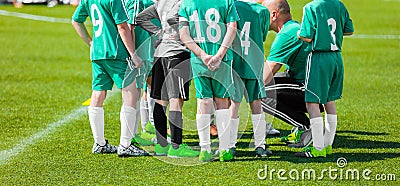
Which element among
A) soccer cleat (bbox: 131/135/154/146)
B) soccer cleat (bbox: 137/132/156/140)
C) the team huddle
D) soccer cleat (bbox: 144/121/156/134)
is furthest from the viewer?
soccer cleat (bbox: 144/121/156/134)

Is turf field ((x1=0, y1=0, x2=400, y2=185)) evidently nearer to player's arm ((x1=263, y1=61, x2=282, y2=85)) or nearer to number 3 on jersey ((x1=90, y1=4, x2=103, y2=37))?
player's arm ((x1=263, y1=61, x2=282, y2=85))

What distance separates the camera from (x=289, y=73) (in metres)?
8.45

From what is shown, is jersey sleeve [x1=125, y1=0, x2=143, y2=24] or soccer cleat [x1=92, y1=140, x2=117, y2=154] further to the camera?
soccer cleat [x1=92, y1=140, x2=117, y2=154]

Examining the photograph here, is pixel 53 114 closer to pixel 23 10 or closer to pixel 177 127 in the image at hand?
pixel 177 127

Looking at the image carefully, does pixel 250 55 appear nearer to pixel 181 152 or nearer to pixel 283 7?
pixel 283 7

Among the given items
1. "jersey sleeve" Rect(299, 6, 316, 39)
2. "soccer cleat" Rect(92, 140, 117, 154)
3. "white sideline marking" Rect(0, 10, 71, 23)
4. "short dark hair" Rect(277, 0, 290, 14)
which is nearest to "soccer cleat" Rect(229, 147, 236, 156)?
"soccer cleat" Rect(92, 140, 117, 154)

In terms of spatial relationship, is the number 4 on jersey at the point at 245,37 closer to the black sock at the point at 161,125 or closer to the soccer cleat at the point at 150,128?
the black sock at the point at 161,125

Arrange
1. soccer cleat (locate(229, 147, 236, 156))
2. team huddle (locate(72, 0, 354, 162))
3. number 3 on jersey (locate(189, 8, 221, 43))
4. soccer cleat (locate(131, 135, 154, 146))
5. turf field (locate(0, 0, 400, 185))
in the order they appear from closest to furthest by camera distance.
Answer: turf field (locate(0, 0, 400, 185))
number 3 on jersey (locate(189, 8, 221, 43))
team huddle (locate(72, 0, 354, 162))
soccer cleat (locate(229, 147, 236, 156))
soccer cleat (locate(131, 135, 154, 146))

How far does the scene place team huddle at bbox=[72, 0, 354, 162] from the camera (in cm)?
734

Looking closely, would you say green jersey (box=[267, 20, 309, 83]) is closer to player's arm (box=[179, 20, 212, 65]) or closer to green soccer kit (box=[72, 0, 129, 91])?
player's arm (box=[179, 20, 212, 65])

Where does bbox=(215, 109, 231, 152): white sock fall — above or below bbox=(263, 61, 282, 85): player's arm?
below

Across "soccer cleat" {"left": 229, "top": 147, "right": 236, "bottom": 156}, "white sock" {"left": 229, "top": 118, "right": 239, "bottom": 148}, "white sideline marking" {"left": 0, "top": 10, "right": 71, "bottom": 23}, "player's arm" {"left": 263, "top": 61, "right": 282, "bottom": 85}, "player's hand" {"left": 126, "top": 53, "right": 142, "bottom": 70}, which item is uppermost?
"player's hand" {"left": 126, "top": 53, "right": 142, "bottom": 70}

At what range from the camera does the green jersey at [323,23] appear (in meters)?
7.45

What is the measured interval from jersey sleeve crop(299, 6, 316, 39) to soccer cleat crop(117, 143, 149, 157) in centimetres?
197
